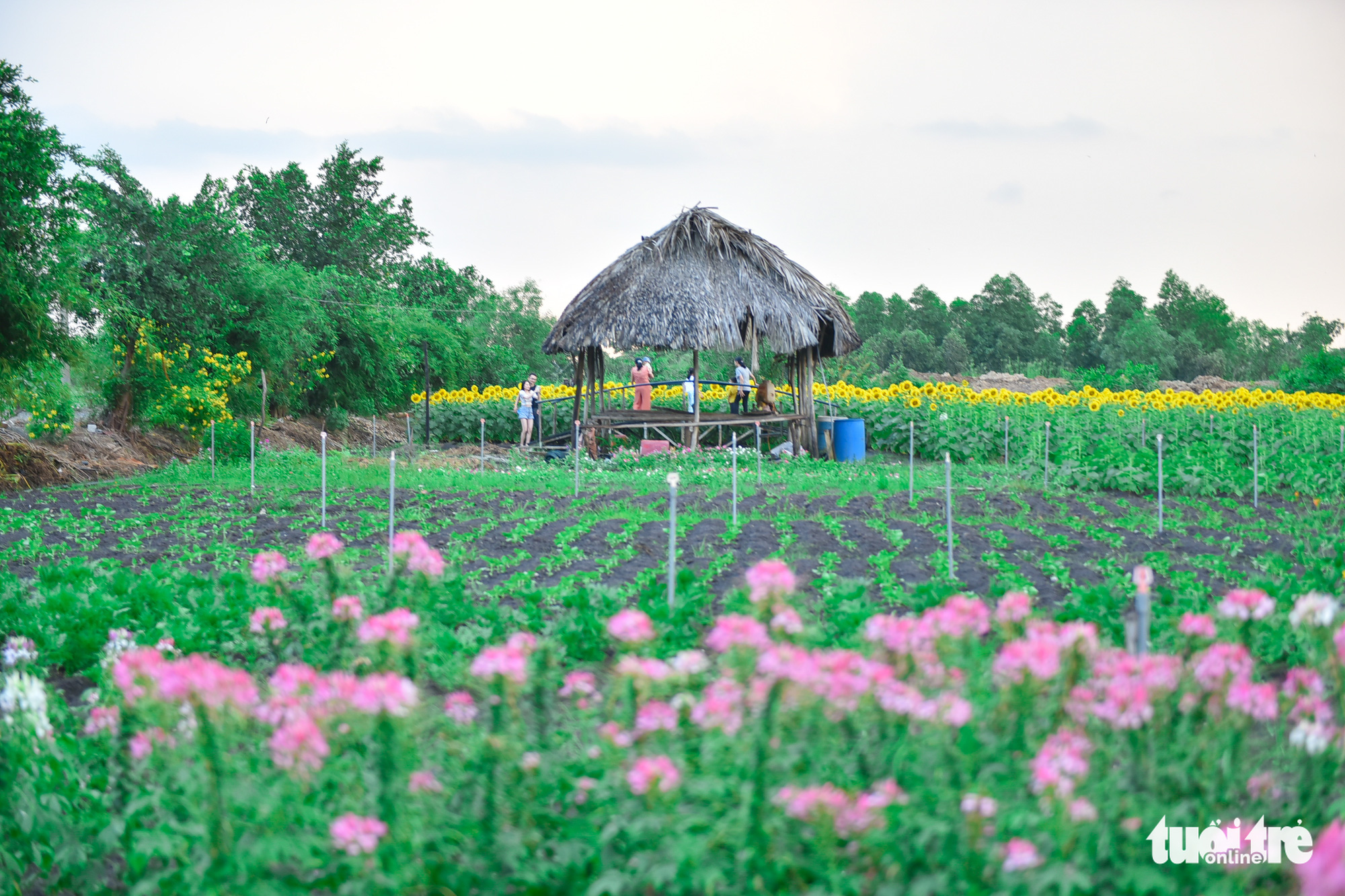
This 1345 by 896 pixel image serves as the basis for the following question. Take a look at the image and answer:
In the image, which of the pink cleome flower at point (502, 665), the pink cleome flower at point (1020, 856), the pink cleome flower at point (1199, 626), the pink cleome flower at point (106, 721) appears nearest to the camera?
the pink cleome flower at point (1020, 856)

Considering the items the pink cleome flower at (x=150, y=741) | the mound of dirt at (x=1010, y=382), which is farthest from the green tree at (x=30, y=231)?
the mound of dirt at (x=1010, y=382)

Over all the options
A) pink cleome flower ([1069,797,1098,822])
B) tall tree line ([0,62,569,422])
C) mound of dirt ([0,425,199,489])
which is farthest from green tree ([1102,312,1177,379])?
pink cleome flower ([1069,797,1098,822])

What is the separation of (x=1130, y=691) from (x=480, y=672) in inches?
52.3

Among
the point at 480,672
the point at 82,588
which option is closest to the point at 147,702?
the point at 480,672

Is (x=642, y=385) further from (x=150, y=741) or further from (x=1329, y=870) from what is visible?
(x=1329, y=870)

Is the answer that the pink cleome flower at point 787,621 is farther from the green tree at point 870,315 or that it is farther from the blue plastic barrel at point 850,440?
the green tree at point 870,315

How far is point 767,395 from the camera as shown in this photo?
1636 centimetres

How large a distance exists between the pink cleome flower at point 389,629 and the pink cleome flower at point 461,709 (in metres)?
0.17

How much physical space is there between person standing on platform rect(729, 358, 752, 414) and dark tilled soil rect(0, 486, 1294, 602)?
657 centimetres

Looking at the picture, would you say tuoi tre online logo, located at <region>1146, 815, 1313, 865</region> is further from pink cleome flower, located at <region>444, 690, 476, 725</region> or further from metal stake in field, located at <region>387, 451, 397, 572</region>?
metal stake in field, located at <region>387, 451, 397, 572</region>

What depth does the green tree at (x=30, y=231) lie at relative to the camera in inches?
474

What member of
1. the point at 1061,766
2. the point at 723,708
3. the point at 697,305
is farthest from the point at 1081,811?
the point at 697,305

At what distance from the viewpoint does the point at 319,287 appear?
21.9 m

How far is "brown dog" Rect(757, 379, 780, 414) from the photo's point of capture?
1631cm
